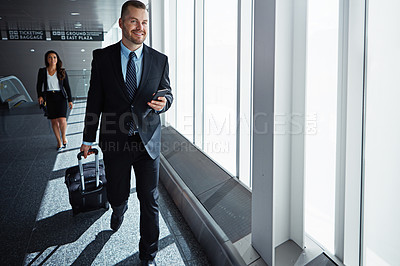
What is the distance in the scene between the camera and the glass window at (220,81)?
3.96 meters

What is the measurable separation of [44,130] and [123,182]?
7.00 meters

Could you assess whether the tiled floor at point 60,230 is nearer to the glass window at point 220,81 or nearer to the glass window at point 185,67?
the glass window at point 220,81

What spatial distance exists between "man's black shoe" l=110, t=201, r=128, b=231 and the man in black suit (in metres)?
0.41

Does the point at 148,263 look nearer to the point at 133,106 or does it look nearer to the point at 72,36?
the point at 133,106

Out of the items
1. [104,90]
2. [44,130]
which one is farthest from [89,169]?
[44,130]

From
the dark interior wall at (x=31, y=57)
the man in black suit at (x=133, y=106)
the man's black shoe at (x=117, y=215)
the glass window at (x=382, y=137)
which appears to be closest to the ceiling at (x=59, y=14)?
the dark interior wall at (x=31, y=57)

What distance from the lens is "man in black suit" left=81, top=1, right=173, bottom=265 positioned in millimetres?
2395

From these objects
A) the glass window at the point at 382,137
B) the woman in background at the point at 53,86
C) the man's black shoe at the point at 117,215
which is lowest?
the man's black shoe at the point at 117,215

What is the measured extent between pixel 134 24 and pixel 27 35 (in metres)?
10.8

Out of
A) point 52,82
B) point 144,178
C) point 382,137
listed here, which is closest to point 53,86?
point 52,82

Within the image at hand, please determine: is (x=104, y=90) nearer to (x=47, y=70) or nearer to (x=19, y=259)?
(x=19, y=259)

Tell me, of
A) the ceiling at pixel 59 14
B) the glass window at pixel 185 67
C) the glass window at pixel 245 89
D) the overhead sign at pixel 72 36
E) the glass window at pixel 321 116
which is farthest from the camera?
the overhead sign at pixel 72 36

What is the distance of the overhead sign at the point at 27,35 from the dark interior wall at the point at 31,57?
14 cm

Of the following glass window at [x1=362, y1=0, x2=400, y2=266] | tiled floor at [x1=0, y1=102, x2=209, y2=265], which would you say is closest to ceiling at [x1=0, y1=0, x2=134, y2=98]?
tiled floor at [x1=0, y1=102, x2=209, y2=265]
